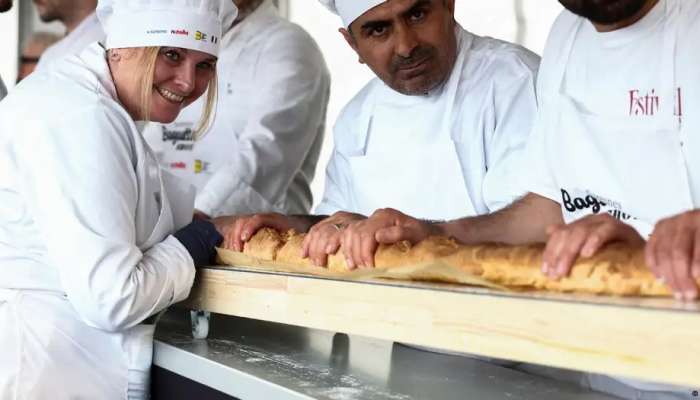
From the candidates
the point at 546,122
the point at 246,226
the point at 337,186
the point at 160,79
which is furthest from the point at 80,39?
the point at 546,122

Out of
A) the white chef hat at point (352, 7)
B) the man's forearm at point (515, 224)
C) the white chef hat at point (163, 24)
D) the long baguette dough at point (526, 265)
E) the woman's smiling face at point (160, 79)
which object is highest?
the white chef hat at point (352, 7)

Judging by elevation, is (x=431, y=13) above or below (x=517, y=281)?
above

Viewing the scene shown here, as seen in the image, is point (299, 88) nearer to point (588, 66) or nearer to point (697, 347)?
point (588, 66)

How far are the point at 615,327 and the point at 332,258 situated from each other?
22.8 inches

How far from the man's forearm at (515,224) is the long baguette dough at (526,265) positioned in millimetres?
279

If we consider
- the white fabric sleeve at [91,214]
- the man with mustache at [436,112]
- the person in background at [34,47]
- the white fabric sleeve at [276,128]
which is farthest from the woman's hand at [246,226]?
the person in background at [34,47]

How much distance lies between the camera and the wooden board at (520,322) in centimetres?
80

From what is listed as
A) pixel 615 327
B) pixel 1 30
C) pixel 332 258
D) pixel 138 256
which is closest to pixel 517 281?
pixel 615 327

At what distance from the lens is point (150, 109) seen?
1694mm

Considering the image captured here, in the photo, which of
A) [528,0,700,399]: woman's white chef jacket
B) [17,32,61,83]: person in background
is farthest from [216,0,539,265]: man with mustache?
[17,32,61,83]: person in background

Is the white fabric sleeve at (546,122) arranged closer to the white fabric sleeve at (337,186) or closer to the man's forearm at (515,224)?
the man's forearm at (515,224)

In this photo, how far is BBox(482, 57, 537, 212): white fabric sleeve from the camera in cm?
176

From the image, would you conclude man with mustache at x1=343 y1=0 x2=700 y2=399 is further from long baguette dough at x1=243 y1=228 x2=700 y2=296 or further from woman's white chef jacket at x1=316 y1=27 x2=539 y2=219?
woman's white chef jacket at x1=316 y1=27 x2=539 y2=219

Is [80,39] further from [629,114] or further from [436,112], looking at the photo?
[629,114]
